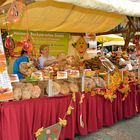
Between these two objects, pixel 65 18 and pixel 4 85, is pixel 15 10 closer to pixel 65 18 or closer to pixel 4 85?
pixel 4 85

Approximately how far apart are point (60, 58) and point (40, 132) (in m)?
1.89

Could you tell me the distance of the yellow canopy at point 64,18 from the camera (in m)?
5.04

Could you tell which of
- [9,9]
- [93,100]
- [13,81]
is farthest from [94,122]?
[9,9]

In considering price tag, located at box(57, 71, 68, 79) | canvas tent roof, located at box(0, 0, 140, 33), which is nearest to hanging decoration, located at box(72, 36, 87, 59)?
canvas tent roof, located at box(0, 0, 140, 33)

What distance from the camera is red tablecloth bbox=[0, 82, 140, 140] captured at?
4.00 m

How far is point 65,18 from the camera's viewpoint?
19.5 feet

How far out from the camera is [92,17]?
6.23 metres

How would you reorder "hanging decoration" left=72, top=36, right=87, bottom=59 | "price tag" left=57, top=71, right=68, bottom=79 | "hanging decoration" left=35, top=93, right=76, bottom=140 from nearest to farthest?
1. "hanging decoration" left=35, top=93, right=76, bottom=140
2. "price tag" left=57, top=71, right=68, bottom=79
3. "hanging decoration" left=72, top=36, right=87, bottom=59

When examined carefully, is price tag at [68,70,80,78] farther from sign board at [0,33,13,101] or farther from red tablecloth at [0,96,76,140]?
sign board at [0,33,13,101]

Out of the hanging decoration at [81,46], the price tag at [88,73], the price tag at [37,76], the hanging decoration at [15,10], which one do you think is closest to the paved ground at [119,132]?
the price tag at [88,73]

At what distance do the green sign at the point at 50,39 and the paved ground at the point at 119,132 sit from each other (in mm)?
2786

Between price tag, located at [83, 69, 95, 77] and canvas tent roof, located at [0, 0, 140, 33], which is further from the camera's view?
price tag, located at [83, 69, 95, 77]

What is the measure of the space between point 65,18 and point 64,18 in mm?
27

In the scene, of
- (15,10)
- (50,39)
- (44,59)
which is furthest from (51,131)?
(50,39)
